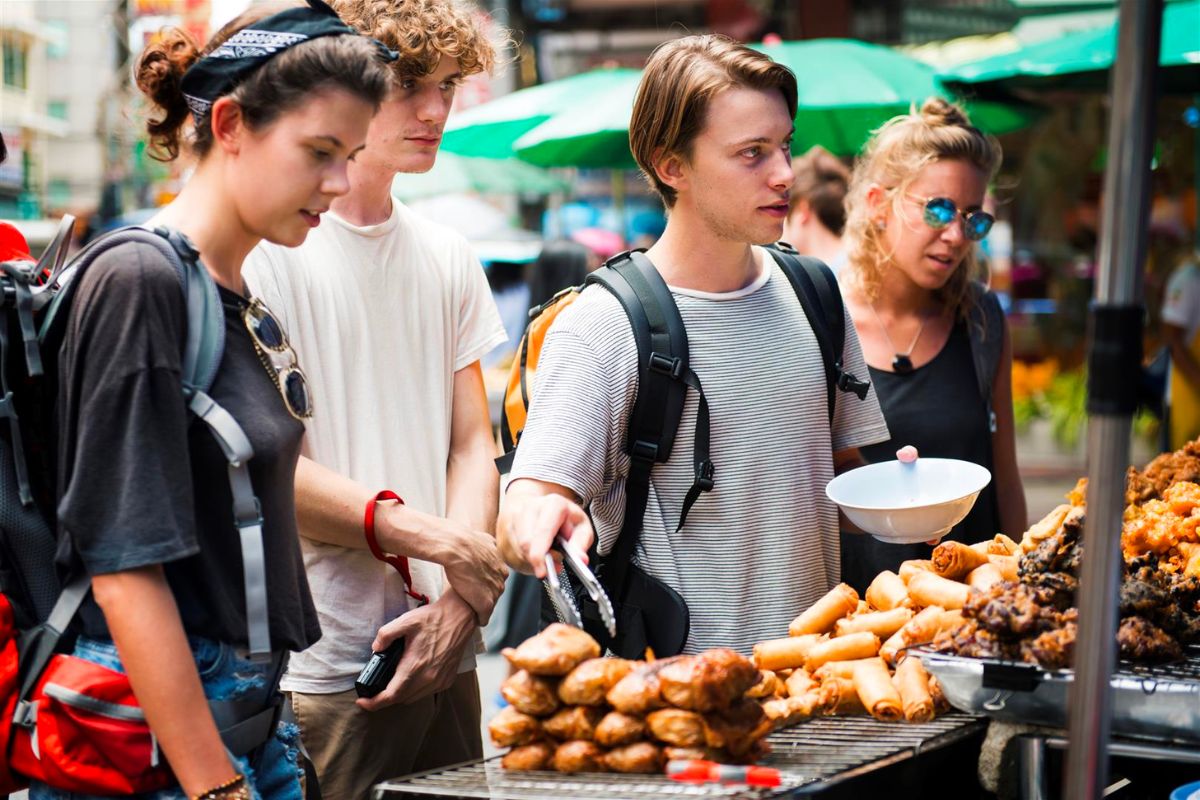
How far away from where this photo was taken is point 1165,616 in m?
2.69

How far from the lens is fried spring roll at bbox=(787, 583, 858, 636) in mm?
2984

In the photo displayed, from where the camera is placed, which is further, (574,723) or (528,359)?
(528,359)

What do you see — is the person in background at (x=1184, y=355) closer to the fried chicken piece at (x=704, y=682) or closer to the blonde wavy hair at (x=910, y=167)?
the blonde wavy hair at (x=910, y=167)

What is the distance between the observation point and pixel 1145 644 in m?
2.56

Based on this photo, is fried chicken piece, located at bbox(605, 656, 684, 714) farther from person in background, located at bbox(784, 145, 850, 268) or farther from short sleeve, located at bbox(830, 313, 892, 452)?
person in background, located at bbox(784, 145, 850, 268)

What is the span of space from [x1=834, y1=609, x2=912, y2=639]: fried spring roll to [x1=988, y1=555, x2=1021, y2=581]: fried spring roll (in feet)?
0.93

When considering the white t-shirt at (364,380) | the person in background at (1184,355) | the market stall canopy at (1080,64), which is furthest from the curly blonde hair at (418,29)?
the person in background at (1184,355)

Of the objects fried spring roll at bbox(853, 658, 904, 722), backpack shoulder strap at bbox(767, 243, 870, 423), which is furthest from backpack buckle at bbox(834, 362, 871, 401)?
fried spring roll at bbox(853, 658, 904, 722)

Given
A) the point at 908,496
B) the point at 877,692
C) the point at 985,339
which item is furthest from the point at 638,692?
the point at 985,339

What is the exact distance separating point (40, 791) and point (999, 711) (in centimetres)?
163

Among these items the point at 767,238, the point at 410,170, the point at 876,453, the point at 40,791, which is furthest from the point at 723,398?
the point at 40,791

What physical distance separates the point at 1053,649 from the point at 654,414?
3.25 ft

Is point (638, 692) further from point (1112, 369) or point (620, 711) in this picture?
point (1112, 369)

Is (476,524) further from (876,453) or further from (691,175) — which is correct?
(876,453)
